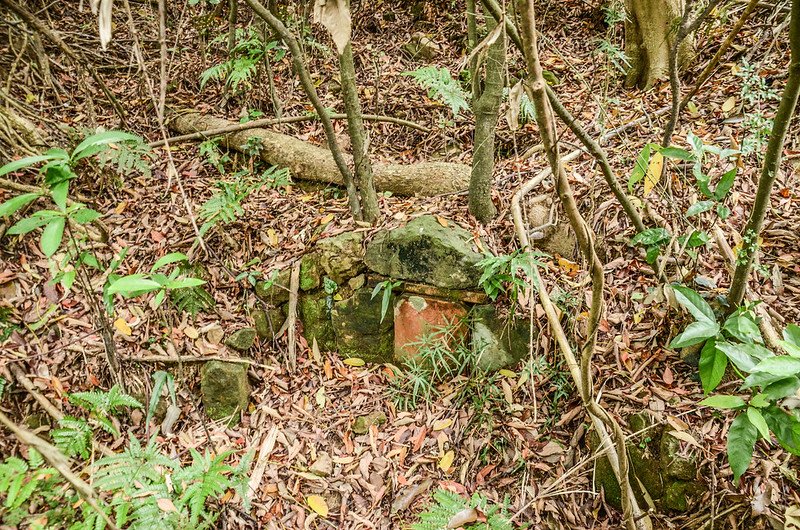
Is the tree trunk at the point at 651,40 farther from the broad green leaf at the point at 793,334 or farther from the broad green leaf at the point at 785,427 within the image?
the broad green leaf at the point at 785,427

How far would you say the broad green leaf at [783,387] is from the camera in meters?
1.88

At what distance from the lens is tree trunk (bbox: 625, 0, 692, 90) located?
4.40 meters

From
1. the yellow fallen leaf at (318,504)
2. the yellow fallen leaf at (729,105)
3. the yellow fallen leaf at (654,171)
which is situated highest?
the yellow fallen leaf at (729,105)

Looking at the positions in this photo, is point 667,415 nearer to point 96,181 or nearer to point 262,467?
point 262,467

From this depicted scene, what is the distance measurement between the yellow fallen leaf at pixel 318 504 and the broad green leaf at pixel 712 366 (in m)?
2.47

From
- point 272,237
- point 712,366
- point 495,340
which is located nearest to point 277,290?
point 272,237

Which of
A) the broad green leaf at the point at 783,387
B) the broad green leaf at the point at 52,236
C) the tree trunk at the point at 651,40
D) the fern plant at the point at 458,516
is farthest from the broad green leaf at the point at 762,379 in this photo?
the tree trunk at the point at 651,40

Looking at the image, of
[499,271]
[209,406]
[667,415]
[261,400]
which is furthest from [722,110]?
[209,406]

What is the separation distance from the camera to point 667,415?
9.13 ft

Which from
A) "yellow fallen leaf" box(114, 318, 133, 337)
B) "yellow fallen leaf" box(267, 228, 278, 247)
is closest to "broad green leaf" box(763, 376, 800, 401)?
"yellow fallen leaf" box(267, 228, 278, 247)

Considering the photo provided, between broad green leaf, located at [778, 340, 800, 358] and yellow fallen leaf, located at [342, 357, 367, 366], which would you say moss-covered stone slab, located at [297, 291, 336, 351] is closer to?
yellow fallen leaf, located at [342, 357, 367, 366]

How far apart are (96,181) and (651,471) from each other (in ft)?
16.7

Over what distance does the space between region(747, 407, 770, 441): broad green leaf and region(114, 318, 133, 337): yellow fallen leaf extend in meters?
4.03

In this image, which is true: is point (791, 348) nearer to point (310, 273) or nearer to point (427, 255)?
point (427, 255)
